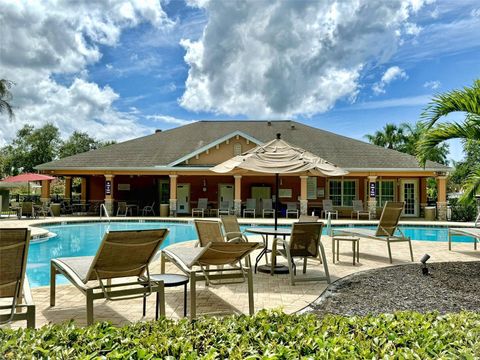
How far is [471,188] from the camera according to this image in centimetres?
702

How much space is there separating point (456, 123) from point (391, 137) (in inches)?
1237

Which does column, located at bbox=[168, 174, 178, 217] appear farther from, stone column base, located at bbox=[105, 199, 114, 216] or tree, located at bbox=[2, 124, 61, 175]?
tree, located at bbox=[2, 124, 61, 175]

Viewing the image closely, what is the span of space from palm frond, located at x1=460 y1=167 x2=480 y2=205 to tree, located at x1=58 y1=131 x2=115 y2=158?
4949 centimetres

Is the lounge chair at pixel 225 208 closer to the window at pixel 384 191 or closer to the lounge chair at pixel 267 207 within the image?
the lounge chair at pixel 267 207

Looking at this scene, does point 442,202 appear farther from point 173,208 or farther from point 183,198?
point 183,198

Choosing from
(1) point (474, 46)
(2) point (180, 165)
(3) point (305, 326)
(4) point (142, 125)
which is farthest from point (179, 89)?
(3) point (305, 326)

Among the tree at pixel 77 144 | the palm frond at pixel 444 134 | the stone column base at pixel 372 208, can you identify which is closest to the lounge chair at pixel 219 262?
the palm frond at pixel 444 134

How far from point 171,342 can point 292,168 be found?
16.2 feet

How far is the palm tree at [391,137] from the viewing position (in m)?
36.1

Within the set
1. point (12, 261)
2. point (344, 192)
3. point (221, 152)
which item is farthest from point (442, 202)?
point (12, 261)

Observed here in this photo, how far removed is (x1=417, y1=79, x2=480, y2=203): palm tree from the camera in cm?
641

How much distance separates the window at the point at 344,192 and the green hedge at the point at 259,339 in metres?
21.7

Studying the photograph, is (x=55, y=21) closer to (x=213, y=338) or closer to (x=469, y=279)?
(x=213, y=338)

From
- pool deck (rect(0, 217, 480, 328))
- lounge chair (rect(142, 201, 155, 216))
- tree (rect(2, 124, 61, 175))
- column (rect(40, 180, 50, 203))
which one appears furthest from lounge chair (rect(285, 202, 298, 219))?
tree (rect(2, 124, 61, 175))
